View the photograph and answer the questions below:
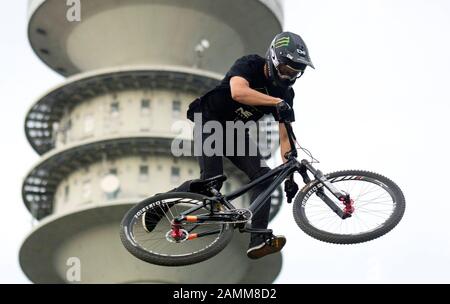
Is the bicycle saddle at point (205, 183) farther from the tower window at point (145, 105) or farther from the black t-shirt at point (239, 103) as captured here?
the tower window at point (145, 105)

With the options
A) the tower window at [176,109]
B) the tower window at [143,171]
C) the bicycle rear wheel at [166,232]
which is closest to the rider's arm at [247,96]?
the bicycle rear wheel at [166,232]

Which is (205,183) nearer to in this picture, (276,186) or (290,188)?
(276,186)

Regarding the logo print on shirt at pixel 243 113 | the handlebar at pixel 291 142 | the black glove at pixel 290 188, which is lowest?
the black glove at pixel 290 188

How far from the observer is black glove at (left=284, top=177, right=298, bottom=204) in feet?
54.6

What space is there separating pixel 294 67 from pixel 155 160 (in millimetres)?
50808

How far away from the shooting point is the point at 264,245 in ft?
53.4

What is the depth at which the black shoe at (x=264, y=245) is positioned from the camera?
53.2ft

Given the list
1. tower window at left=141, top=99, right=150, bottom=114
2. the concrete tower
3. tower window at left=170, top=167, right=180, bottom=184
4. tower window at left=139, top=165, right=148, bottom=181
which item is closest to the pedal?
the concrete tower

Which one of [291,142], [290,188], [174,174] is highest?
[174,174]

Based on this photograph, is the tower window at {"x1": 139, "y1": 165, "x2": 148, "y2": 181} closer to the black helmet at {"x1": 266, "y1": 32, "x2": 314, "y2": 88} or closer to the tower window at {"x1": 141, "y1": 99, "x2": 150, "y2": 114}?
the tower window at {"x1": 141, "y1": 99, "x2": 150, "y2": 114}

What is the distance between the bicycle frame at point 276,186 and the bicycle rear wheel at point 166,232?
0.14 m

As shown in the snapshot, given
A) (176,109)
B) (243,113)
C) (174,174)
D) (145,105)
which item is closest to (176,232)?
(243,113)

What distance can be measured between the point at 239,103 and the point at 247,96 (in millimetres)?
854
